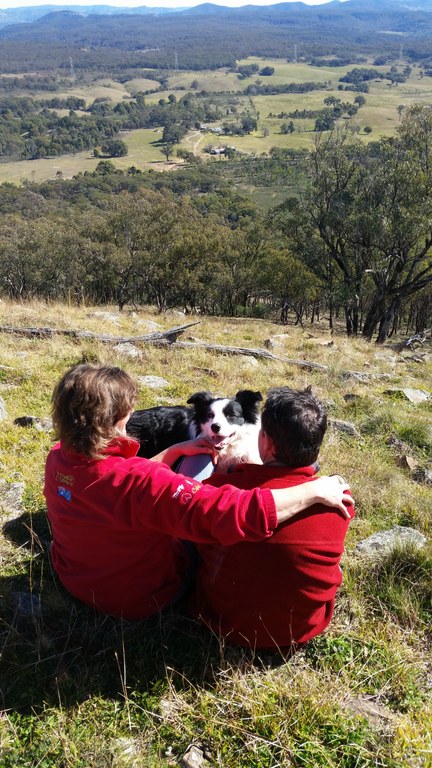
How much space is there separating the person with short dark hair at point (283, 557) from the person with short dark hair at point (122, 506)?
0.17 m

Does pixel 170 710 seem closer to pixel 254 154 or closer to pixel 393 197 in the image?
pixel 393 197

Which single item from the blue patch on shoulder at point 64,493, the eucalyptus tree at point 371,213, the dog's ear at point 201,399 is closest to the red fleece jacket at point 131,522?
the blue patch on shoulder at point 64,493

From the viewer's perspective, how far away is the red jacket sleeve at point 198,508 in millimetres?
2141

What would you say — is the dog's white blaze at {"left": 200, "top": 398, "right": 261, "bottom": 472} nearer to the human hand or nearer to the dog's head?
the dog's head

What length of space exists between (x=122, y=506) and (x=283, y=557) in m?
0.82

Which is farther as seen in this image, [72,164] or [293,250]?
[72,164]

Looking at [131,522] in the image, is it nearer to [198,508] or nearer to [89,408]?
[198,508]

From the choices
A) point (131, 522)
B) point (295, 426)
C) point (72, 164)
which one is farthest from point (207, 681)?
point (72, 164)

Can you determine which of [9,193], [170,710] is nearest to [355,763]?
[170,710]

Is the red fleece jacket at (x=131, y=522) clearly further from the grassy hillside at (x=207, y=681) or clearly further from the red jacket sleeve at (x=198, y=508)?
the grassy hillside at (x=207, y=681)

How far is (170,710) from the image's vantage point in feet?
8.02

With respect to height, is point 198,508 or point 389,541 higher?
point 198,508

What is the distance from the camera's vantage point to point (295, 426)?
238 centimetres

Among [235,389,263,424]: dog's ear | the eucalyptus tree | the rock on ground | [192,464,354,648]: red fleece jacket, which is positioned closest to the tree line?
the eucalyptus tree
